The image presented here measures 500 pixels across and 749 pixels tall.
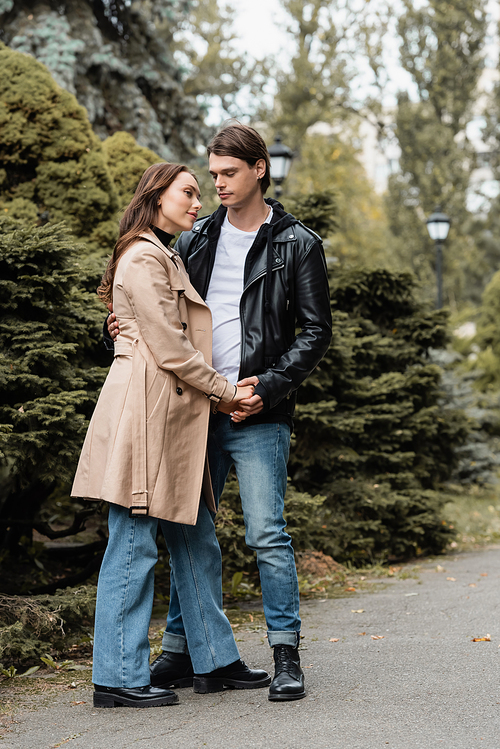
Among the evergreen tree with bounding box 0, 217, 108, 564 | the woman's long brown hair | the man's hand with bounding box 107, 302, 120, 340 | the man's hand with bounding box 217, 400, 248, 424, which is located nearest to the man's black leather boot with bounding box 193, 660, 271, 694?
the man's hand with bounding box 217, 400, 248, 424

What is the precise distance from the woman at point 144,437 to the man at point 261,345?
0.51 feet

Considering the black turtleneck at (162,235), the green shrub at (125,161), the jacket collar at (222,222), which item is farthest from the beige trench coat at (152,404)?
the green shrub at (125,161)

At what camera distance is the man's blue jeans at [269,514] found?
314cm

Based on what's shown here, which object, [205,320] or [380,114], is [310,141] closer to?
[380,114]

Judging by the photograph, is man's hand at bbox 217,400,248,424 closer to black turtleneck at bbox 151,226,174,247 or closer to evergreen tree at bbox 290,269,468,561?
black turtleneck at bbox 151,226,174,247

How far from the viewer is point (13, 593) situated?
4.24 metres

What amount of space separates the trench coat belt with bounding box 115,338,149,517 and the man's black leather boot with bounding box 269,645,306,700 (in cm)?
78

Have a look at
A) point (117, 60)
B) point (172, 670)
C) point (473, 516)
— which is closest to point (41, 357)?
point (172, 670)

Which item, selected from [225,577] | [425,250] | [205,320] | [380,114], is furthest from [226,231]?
[380,114]

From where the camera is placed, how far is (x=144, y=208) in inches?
125

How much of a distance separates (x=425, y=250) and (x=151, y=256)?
947 inches

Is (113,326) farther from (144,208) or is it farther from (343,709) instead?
(343,709)

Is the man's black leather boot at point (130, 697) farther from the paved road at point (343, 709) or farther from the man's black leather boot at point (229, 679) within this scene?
the man's black leather boot at point (229, 679)

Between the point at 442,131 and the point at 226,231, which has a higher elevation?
the point at 442,131
